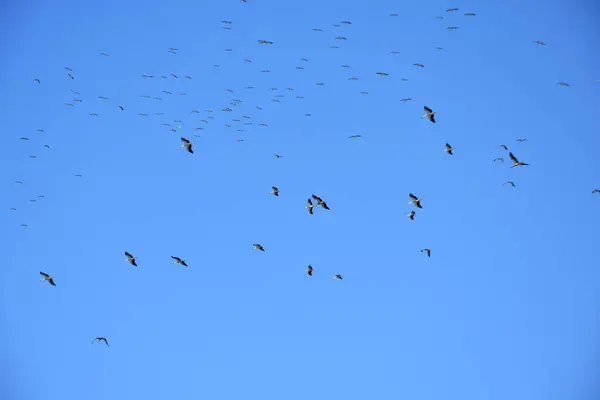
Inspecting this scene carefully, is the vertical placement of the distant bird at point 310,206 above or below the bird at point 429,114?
below

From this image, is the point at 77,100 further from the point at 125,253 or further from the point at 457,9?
the point at 457,9

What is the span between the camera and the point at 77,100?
7725 centimetres

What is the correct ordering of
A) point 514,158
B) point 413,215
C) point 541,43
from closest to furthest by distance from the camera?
point 541,43 → point 514,158 → point 413,215

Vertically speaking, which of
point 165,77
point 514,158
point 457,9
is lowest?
point 514,158

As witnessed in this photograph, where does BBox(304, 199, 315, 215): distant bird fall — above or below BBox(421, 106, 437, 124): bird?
below

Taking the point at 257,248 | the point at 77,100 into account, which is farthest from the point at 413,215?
the point at 77,100

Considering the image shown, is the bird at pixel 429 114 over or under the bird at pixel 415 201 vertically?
over

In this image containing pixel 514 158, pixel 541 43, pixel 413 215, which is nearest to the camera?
pixel 541 43

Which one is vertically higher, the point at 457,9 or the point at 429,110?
the point at 457,9

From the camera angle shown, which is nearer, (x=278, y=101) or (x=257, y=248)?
(x=278, y=101)

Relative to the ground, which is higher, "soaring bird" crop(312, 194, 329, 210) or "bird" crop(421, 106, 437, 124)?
"bird" crop(421, 106, 437, 124)

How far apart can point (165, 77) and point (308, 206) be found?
625 inches

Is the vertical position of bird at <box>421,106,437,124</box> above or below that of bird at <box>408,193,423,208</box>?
above

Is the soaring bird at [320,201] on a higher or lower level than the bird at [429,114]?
lower
